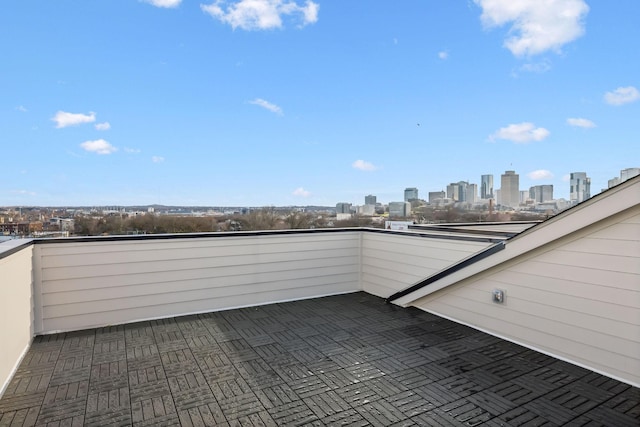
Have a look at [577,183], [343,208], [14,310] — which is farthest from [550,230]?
[14,310]

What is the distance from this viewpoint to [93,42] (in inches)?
221

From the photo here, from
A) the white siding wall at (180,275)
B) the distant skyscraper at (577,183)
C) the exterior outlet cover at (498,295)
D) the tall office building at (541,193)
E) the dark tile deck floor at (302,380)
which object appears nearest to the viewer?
the dark tile deck floor at (302,380)

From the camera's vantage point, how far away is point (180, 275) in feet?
12.9

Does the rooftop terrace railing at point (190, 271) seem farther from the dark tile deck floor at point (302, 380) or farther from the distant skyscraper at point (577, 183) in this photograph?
the distant skyscraper at point (577, 183)

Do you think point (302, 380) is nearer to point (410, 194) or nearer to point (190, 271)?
point (190, 271)

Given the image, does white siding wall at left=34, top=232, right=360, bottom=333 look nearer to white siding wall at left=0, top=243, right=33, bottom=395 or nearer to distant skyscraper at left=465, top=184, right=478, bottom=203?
white siding wall at left=0, top=243, right=33, bottom=395

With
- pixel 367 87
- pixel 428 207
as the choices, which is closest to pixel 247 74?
pixel 367 87

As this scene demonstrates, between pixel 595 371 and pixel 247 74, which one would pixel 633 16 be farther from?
pixel 247 74

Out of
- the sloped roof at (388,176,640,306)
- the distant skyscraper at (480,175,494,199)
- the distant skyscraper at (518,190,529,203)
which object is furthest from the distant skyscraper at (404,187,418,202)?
the sloped roof at (388,176,640,306)

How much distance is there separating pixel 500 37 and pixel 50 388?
24.9ft

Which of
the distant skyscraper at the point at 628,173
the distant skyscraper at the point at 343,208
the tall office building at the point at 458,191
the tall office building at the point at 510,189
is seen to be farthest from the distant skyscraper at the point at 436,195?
the distant skyscraper at the point at 628,173

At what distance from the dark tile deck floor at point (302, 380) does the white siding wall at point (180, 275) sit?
274mm

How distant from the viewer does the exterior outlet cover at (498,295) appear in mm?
3244

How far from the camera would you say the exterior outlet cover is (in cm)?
324
